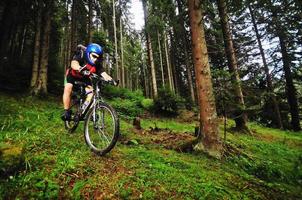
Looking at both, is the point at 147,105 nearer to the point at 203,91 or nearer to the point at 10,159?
the point at 203,91

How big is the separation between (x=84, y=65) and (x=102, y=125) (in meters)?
1.62

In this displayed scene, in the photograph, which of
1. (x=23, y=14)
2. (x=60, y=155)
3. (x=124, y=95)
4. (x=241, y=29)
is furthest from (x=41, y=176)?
(x=241, y=29)

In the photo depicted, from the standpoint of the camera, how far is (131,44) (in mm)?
42938

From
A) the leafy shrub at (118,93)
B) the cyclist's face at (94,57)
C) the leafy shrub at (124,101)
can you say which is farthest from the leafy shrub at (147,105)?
the cyclist's face at (94,57)

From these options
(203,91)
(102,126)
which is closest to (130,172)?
(102,126)

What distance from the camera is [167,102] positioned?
53.4 ft

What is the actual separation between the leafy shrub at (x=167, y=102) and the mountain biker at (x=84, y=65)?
10.2m

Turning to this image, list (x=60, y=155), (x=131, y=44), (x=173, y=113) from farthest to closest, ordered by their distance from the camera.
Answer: (x=131, y=44), (x=173, y=113), (x=60, y=155)

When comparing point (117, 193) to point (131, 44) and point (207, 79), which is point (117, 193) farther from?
point (131, 44)

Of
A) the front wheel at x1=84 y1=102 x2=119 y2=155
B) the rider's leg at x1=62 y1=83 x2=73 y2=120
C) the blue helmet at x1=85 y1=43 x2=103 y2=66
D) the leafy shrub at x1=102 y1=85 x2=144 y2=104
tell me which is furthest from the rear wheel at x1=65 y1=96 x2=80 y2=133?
the leafy shrub at x1=102 y1=85 x2=144 y2=104

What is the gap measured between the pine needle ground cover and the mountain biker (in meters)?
1.08

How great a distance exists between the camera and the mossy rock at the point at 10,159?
375 centimetres

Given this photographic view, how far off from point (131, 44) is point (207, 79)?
37.3 m

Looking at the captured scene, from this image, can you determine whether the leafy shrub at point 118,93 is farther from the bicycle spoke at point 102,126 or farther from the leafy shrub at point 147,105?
the bicycle spoke at point 102,126
